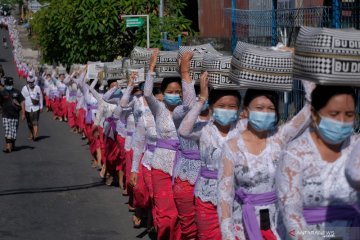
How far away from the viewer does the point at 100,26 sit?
16.7 m

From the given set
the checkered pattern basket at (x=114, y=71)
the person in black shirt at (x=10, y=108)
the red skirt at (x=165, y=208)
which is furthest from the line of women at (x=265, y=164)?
the person in black shirt at (x=10, y=108)

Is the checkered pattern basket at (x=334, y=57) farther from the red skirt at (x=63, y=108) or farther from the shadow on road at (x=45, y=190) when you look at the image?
the red skirt at (x=63, y=108)

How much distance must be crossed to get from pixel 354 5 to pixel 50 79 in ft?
94.5

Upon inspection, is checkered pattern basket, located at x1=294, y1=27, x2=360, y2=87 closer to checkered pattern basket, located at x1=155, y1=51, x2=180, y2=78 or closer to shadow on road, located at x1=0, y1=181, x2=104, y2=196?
checkered pattern basket, located at x1=155, y1=51, x2=180, y2=78

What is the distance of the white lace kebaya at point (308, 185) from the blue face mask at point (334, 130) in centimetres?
12

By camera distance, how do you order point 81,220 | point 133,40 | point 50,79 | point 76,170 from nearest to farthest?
point 81,220, point 76,170, point 133,40, point 50,79

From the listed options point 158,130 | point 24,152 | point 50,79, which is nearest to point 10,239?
point 158,130

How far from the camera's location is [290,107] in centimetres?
881

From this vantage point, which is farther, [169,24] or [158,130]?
[169,24]

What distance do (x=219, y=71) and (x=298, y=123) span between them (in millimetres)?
1357

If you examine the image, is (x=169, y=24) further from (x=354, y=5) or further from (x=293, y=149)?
(x=293, y=149)

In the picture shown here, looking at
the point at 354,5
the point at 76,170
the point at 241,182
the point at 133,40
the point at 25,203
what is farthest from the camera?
the point at 133,40

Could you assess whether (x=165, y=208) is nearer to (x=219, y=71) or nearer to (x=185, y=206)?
(x=185, y=206)

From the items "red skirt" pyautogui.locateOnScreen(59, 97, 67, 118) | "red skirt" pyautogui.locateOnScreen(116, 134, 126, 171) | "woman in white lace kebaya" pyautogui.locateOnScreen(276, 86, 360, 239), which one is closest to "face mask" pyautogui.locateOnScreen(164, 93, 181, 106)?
"woman in white lace kebaya" pyautogui.locateOnScreen(276, 86, 360, 239)
